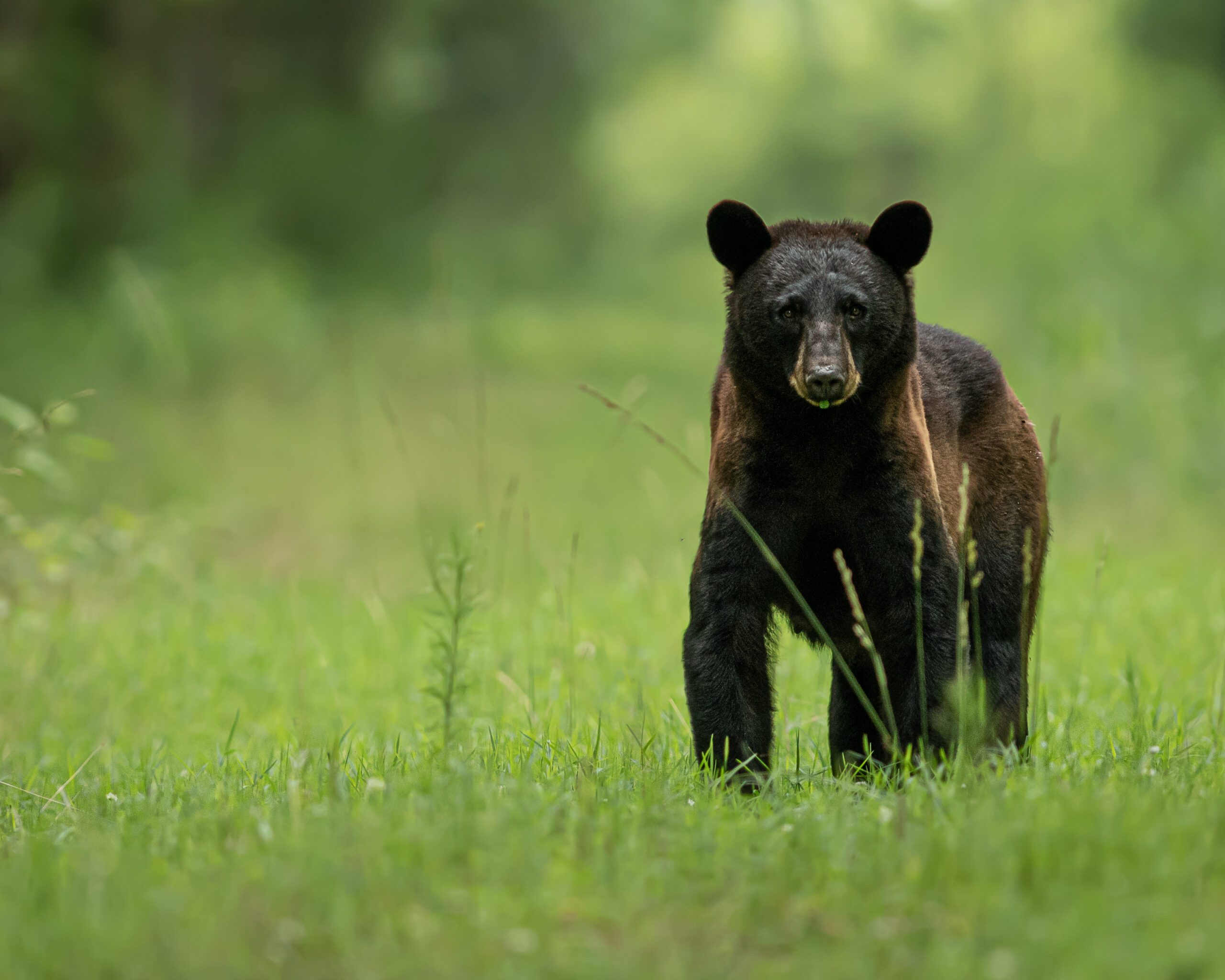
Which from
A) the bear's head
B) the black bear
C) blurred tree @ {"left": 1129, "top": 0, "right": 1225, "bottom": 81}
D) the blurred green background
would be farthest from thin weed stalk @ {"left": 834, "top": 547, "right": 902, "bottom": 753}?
blurred tree @ {"left": 1129, "top": 0, "right": 1225, "bottom": 81}

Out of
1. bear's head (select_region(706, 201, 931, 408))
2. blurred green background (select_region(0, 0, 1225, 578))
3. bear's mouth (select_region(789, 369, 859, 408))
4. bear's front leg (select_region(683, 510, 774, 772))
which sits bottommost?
bear's front leg (select_region(683, 510, 774, 772))

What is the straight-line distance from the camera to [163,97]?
819 inches

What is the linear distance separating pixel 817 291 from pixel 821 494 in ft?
1.96

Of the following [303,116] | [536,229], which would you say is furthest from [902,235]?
[536,229]

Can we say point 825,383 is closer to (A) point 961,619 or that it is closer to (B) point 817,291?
(B) point 817,291

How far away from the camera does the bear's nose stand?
3670 mm

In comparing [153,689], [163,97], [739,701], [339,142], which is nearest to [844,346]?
[739,701]

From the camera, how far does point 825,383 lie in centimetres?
367

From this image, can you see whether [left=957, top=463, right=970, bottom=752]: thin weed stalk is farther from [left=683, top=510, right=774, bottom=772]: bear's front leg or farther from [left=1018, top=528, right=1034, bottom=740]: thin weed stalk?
[left=683, top=510, right=774, bottom=772]: bear's front leg

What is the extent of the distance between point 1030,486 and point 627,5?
2361 cm

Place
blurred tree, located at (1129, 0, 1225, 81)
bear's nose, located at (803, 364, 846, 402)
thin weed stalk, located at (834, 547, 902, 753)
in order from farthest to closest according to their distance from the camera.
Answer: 1. blurred tree, located at (1129, 0, 1225, 81)
2. bear's nose, located at (803, 364, 846, 402)
3. thin weed stalk, located at (834, 547, 902, 753)

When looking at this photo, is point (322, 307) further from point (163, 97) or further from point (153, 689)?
point (153, 689)

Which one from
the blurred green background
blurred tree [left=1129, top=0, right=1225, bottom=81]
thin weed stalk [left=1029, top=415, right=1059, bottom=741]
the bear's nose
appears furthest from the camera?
blurred tree [left=1129, top=0, right=1225, bottom=81]

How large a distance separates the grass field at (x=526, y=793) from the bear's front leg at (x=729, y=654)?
0.14m
